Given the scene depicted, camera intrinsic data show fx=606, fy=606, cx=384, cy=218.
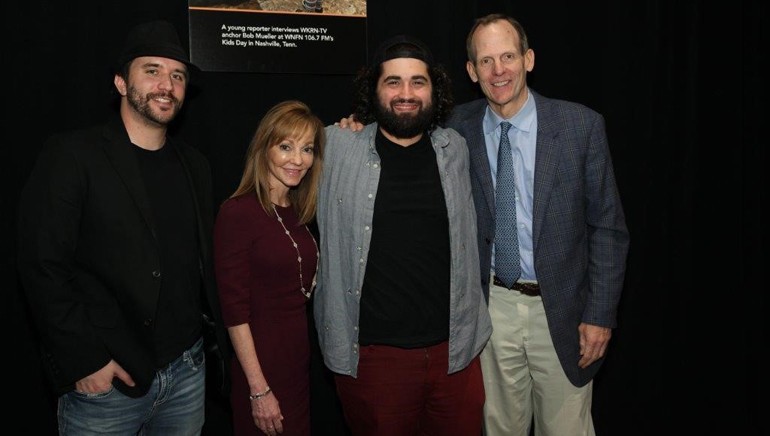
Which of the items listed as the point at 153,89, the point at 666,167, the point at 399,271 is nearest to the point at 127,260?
the point at 153,89

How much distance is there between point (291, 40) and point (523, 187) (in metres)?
1.26

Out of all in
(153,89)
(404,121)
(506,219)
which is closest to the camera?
(153,89)

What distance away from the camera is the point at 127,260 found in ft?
6.17

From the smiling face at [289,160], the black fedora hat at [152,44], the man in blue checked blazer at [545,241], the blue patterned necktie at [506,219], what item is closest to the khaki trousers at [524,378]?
the man in blue checked blazer at [545,241]

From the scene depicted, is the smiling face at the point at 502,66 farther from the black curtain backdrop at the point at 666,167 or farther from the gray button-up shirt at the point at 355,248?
the black curtain backdrop at the point at 666,167

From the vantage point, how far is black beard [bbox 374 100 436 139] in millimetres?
2211

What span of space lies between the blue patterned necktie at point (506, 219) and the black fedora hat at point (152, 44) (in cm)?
123

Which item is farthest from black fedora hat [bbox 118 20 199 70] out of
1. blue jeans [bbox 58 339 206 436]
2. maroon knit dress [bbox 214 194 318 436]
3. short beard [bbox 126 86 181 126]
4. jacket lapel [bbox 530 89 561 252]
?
jacket lapel [bbox 530 89 561 252]

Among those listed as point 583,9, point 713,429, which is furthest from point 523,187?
point 713,429

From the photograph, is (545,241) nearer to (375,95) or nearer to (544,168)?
(544,168)

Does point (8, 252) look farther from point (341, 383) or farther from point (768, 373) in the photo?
point (768, 373)

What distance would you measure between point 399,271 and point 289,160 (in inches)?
22.0

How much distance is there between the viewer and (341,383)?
7.43ft

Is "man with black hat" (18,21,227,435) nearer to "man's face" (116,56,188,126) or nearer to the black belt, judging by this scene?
"man's face" (116,56,188,126)
